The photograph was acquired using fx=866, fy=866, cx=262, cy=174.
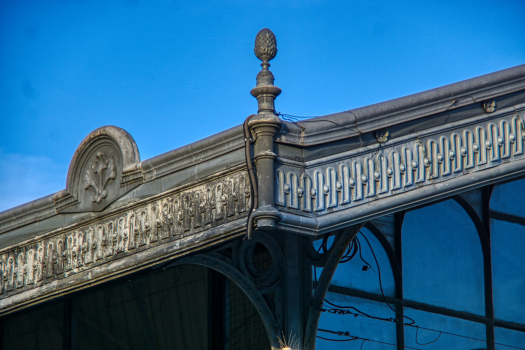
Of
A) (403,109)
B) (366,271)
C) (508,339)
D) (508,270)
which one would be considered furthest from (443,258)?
(403,109)

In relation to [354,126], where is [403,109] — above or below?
above

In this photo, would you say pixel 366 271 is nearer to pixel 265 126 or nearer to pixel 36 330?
pixel 265 126

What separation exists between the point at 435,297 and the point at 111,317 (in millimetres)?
4744

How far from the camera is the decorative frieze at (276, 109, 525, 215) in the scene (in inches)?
363

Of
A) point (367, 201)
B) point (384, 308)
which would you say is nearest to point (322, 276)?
point (367, 201)

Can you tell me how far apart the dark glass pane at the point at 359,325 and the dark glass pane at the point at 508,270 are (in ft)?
6.34

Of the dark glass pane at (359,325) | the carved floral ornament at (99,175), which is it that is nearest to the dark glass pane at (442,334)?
the dark glass pane at (359,325)

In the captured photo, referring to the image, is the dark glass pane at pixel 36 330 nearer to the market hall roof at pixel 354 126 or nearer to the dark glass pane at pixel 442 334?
the market hall roof at pixel 354 126

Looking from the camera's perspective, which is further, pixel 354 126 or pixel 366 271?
pixel 366 271

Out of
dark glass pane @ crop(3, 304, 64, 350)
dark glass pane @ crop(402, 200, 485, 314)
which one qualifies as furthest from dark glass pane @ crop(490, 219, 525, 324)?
dark glass pane @ crop(3, 304, 64, 350)

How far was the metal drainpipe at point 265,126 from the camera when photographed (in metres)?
8.89

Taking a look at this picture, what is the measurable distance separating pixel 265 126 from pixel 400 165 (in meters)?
1.75

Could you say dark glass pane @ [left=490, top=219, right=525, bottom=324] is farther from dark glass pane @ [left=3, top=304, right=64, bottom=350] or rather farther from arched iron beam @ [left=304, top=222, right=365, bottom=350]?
dark glass pane @ [left=3, top=304, right=64, bottom=350]

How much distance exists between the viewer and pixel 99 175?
1121 centimetres
